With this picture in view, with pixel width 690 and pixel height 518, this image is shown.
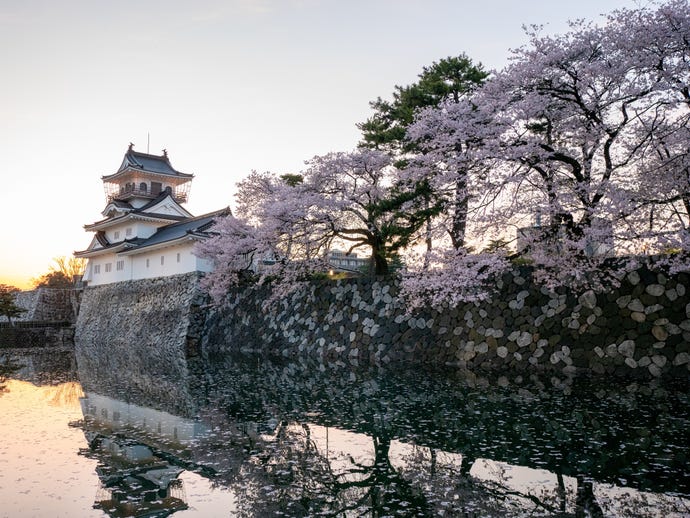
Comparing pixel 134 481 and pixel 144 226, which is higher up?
pixel 144 226

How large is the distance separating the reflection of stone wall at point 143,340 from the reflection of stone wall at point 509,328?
14.7 ft

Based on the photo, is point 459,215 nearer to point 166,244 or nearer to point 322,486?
point 322,486

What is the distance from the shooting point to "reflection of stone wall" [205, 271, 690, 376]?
11469mm

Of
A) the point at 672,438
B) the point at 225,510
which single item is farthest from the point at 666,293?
the point at 225,510

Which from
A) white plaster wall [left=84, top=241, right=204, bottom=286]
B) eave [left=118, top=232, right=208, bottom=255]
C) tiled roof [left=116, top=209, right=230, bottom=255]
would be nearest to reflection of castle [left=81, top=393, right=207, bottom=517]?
eave [left=118, top=232, right=208, bottom=255]

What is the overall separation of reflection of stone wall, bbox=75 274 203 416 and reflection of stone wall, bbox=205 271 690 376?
14.7 feet

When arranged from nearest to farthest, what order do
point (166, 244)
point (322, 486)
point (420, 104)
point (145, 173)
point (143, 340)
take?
point (322, 486) → point (420, 104) → point (143, 340) → point (166, 244) → point (145, 173)

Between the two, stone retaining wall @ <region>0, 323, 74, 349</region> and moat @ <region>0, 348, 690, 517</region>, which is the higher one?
stone retaining wall @ <region>0, 323, 74, 349</region>

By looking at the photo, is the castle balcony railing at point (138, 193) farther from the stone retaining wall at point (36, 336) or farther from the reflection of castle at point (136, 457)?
the reflection of castle at point (136, 457)

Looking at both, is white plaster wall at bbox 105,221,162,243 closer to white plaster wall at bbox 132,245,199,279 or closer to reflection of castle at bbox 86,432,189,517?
white plaster wall at bbox 132,245,199,279

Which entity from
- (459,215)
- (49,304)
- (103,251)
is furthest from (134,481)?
(49,304)

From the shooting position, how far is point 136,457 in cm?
646

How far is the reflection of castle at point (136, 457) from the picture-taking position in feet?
16.0

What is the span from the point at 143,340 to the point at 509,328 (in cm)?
1957
